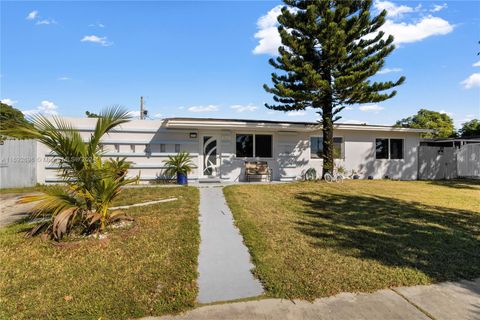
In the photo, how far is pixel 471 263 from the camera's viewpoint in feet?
13.7

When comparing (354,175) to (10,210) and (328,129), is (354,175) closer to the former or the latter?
(328,129)

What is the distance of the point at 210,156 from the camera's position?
12633mm

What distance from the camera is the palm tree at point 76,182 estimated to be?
4652mm

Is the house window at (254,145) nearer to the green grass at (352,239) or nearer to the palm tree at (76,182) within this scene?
the green grass at (352,239)

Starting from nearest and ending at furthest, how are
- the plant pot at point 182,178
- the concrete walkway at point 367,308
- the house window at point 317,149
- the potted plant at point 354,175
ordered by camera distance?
the concrete walkway at point 367,308
the plant pot at point 182,178
the house window at point 317,149
the potted plant at point 354,175

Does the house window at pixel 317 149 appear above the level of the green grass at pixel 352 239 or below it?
above

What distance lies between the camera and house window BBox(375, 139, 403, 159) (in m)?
15.2

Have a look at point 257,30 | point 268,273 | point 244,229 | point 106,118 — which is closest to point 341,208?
point 244,229

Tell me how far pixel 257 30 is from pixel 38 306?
36.4 feet

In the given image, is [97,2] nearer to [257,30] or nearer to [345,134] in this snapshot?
[257,30]

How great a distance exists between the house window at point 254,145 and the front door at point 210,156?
3.27ft

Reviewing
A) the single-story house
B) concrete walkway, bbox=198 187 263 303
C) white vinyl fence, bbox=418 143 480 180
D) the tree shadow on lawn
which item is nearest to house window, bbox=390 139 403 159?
the single-story house

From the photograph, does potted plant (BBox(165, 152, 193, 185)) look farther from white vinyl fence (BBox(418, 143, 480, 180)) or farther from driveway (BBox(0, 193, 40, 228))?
white vinyl fence (BBox(418, 143, 480, 180))

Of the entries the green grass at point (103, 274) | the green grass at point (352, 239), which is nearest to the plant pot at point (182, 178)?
the green grass at point (352, 239)
